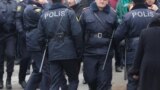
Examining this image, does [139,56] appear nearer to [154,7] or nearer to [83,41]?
[83,41]

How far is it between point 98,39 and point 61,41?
0.72 m

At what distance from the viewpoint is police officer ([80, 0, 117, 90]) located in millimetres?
8586

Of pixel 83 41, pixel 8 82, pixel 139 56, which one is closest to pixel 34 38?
pixel 83 41

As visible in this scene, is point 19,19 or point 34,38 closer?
point 34,38

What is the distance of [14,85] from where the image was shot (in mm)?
11320

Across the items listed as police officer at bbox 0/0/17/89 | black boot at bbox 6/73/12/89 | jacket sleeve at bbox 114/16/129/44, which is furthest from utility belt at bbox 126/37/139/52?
black boot at bbox 6/73/12/89

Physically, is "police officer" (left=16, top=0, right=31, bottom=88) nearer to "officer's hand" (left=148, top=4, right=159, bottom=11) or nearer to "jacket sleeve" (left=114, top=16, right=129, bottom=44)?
"jacket sleeve" (left=114, top=16, right=129, bottom=44)

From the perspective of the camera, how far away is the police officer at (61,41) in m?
8.30

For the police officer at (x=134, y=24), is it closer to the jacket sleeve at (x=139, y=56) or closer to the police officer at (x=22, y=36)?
the jacket sleeve at (x=139, y=56)

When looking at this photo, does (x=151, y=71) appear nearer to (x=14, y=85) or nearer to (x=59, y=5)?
(x=59, y=5)

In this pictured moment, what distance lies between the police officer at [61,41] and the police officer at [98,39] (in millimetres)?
320

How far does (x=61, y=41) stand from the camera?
831cm

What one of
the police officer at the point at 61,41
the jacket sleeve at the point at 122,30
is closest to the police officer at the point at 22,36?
the police officer at the point at 61,41

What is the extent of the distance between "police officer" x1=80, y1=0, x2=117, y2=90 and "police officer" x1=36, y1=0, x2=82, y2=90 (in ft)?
1.05
